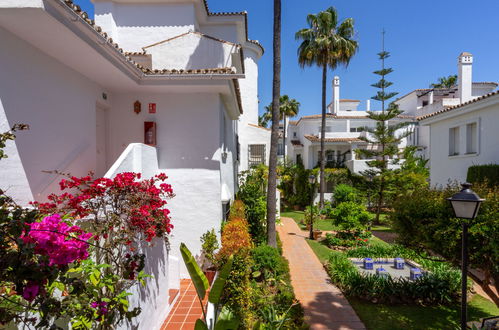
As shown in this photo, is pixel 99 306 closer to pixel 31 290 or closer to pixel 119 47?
pixel 31 290

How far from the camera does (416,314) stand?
27.5ft

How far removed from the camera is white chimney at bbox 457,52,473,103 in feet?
70.1

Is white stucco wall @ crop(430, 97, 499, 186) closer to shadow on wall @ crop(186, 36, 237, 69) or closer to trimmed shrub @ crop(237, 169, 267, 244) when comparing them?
trimmed shrub @ crop(237, 169, 267, 244)

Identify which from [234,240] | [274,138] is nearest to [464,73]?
[274,138]

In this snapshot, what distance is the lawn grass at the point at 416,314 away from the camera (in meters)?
7.67

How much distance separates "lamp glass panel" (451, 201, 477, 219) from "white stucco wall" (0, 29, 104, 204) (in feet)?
28.1

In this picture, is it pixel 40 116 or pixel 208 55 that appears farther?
pixel 208 55

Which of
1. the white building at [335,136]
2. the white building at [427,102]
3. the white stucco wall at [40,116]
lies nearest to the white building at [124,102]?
the white stucco wall at [40,116]

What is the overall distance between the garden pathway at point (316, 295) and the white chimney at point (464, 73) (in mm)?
19654

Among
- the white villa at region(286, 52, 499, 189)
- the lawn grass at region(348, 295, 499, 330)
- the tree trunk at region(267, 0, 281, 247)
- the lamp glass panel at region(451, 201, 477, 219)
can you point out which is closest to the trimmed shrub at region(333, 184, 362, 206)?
the white villa at region(286, 52, 499, 189)

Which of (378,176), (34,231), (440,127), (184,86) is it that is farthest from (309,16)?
(34,231)

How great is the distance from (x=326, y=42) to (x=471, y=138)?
1313 centimetres

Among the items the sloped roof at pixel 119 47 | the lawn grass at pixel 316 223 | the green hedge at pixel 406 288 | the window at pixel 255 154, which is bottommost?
the lawn grass at pixel 316 223

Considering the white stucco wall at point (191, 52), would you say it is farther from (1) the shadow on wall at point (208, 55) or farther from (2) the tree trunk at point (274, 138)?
(2) the tree trunk at point (274, 138)
